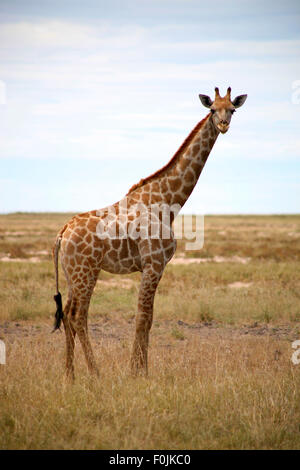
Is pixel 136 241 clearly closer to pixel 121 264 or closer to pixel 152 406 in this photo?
pixel 121 264

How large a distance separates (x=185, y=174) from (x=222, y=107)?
998 mm

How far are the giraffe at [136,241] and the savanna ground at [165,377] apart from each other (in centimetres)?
62

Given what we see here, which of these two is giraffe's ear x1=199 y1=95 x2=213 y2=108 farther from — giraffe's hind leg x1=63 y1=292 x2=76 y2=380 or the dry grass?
the dry grass

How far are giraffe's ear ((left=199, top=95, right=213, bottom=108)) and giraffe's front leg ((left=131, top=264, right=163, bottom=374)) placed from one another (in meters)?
2.21

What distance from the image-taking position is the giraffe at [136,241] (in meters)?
7.24

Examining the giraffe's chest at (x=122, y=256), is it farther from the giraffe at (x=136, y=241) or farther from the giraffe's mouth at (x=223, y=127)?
the giraffe's mouth at (x=223, y=127)

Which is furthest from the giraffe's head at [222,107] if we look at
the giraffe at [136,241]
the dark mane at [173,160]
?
the dark mane at [173,160]

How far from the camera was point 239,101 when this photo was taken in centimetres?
742

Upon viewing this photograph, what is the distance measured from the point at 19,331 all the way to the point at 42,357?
2.74 metres

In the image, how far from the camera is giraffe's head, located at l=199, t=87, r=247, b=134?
716 centimetres

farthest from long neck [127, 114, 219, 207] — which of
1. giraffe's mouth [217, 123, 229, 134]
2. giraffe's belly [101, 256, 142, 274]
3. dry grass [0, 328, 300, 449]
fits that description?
dry grass [0, 328, 300, 449]

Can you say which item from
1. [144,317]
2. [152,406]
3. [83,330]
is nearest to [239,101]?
[144,317]
